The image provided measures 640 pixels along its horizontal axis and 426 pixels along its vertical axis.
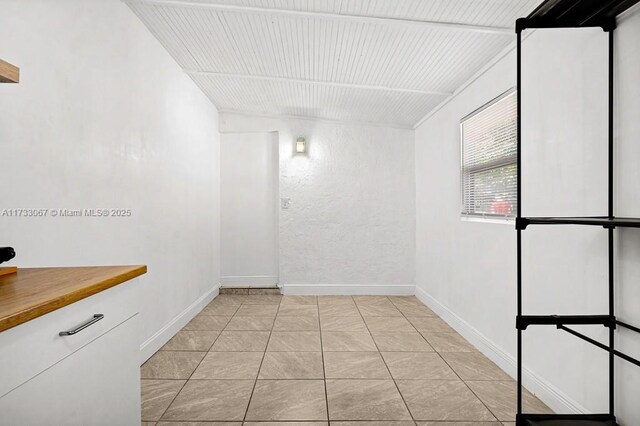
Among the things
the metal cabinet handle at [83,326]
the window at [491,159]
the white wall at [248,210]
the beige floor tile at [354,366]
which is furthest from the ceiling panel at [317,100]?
the metal cabinet handle at [83,326]

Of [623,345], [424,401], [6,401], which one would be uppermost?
[6,401]

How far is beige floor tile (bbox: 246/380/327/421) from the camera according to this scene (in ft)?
6.40

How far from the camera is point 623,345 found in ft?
5.17

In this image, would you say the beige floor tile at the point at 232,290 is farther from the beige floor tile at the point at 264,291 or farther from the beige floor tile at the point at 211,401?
the beige floor tile at the point at 211,401

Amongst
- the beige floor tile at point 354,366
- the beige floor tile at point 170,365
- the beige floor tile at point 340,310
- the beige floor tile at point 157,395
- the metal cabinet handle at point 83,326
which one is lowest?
the beige floor tile at point 340,310

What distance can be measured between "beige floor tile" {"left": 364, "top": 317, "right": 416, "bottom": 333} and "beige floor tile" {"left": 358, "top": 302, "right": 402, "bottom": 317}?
145 mm

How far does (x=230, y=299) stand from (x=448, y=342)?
281 cm

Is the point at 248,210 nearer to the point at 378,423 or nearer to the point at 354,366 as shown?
the point at 354,366

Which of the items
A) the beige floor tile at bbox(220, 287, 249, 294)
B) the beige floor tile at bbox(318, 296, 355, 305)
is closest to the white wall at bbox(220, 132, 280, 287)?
the beige floor tile at bbox(220, 287, 249, 294)

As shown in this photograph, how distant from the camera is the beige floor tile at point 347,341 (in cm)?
292

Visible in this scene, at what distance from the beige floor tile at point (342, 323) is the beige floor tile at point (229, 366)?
35.9 inches

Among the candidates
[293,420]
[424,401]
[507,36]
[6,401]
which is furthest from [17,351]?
[507,36]

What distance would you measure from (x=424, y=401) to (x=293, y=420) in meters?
0.83

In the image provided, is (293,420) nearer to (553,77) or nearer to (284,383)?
(284,383)
